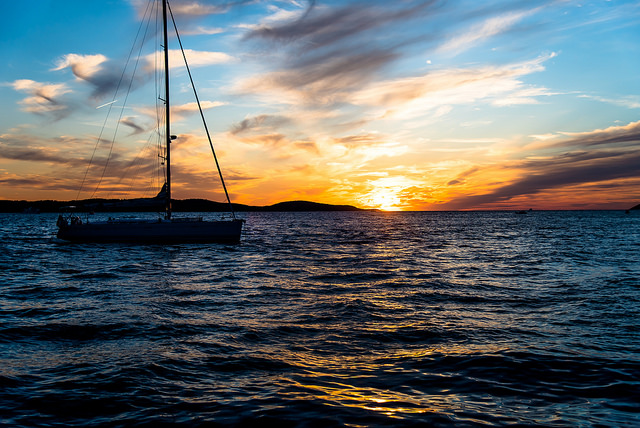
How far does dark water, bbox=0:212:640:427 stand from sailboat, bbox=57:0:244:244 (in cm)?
1735

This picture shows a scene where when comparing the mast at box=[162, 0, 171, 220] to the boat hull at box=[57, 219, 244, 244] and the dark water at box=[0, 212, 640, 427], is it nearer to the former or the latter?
the boat hull at box=[57, 219, 244, 244]

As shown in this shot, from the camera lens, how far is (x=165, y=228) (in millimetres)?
35031

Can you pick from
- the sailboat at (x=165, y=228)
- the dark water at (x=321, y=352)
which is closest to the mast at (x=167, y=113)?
the sailboat at (x=165, y=228)

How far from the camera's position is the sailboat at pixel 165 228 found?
1379 inches

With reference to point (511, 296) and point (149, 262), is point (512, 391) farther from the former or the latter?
point (149, 262)

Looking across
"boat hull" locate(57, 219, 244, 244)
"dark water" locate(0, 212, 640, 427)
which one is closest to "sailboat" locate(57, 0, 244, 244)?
"boat hull" locate(57, 219, 244, 244)

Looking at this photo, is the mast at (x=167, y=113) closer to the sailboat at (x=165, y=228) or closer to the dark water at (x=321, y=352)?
the sailboat at (x=165, y=228)

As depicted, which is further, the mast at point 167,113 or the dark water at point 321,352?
the mast at point 167,113

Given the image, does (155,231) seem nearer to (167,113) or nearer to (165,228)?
(165,228)

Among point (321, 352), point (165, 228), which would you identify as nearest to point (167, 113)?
point (165, 228)

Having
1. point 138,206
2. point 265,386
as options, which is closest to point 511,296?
point 265,386

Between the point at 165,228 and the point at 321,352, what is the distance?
30.1 m

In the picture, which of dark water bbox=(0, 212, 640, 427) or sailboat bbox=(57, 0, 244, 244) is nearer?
dark water bbox=(0, 212, 640, 427)

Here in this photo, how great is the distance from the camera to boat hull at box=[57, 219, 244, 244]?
3503 cm
